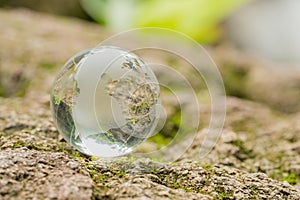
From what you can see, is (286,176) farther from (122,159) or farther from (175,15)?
(175,15)

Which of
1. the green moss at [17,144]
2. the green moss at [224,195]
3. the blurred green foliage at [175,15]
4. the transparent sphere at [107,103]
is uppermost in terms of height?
the blurred green foliage at [175,15]

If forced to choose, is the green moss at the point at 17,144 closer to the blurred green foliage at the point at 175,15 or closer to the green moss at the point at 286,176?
the green moss at the point at 286,176

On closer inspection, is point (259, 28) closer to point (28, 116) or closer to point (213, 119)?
point (213, 119)

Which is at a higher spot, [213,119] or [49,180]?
[213,119]

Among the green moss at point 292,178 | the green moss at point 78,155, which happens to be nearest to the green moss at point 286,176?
the green moss at point 292,178

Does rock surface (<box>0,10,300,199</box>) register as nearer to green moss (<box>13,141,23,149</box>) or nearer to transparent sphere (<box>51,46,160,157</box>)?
green moss (<box>13,141,23,149</box>)

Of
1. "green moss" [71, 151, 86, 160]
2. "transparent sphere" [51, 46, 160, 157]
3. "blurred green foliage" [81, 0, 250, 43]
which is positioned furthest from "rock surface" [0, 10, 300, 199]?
"blurred green foliage" [81, 0, 250, 43]

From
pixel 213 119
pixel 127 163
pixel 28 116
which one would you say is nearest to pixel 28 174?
pixel 127 163
